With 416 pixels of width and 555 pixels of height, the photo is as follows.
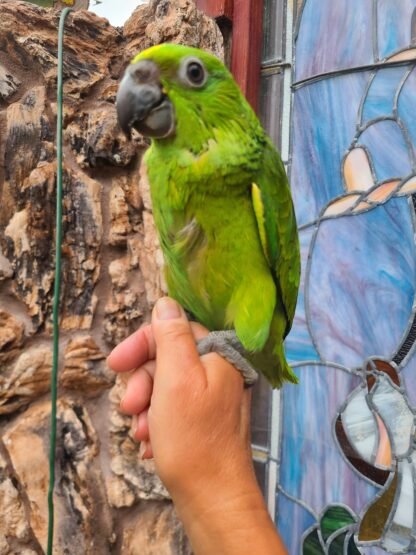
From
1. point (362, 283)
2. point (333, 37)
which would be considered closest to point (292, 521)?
point (362, 283)

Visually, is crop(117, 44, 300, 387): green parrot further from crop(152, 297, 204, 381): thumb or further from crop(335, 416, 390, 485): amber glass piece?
crop(335, 416, 390, 485): amber glass piece

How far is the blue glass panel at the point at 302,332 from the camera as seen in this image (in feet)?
5.75

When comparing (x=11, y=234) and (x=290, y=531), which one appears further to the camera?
(x=290, y=531)

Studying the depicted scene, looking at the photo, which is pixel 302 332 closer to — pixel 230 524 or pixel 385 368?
pixel 385 368

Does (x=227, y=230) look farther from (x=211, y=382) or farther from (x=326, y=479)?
(x=326, y=479)

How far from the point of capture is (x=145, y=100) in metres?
0.86

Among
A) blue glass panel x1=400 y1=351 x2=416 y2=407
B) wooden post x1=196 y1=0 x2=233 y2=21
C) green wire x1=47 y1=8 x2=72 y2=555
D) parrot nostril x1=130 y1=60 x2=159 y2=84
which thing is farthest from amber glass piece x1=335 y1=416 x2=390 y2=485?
wooden post x1=196 y1=0 x2=233 y2=21

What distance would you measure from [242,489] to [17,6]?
5.93 feet

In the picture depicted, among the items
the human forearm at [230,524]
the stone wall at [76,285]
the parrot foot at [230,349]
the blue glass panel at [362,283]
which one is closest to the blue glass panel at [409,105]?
the blue glass panel at [362,283]

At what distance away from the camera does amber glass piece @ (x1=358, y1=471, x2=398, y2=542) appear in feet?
5.05

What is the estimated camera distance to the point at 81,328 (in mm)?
1668

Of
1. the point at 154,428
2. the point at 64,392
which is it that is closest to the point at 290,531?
the point at 64,392

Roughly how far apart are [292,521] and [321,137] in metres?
1.50

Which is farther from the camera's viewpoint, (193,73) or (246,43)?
(246,43)
